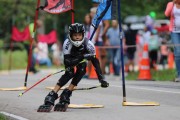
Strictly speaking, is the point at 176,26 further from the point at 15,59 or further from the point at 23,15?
the point at 15,59

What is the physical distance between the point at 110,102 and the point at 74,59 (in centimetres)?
150

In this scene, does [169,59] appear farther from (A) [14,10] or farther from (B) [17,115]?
(B) [17,115]

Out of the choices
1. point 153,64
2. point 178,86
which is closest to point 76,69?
point 178,86

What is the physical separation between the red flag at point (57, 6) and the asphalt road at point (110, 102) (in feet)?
5.70

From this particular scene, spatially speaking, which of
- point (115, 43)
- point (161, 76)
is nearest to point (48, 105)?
point (161, 76)

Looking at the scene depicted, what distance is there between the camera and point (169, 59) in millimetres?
33062

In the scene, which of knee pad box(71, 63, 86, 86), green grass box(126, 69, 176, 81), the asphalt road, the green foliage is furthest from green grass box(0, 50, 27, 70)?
knee pad box(71, 63, 86, 86)

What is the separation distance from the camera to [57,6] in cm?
1416

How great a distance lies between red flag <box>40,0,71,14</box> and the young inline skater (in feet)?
10.3

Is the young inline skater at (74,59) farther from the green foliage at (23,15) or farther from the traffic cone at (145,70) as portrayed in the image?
the green foliage at (23,15)

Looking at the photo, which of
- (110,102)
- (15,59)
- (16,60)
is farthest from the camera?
(15,59)

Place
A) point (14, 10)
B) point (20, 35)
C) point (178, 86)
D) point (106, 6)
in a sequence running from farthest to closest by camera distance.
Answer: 1. point (14, 10)
2. point (20, 35)
3. point (178, 86)
4. point (106, 6)

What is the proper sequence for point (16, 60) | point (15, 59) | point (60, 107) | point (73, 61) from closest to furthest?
1. point (60, 107)
2. point (73, 61)
3. point (16, 60)
4. point (15, 59)

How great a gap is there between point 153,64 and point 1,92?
12.7 metres
